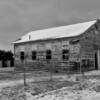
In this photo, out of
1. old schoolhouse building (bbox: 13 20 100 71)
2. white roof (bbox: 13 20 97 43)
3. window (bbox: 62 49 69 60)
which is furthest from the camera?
white roof (bbox: 13 20 97 43)

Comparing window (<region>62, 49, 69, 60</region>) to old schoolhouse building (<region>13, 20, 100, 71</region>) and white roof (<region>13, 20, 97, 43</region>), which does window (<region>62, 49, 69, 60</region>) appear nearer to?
old schoolhouse building (<region>13, 20, 100, 71</region>)

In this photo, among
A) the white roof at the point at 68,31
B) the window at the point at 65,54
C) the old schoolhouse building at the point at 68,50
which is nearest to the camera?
the old schoolhouse building at the point at 68,50

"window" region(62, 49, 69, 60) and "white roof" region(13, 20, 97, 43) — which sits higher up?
"white roof" region(13, 20, 97, 43)

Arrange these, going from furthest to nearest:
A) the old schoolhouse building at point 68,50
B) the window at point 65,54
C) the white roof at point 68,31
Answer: the white roof at point 68,31 < the window at point 65,54 < the old schoolhouse building at point 68,50

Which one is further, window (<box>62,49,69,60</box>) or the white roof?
Answer: the white roof

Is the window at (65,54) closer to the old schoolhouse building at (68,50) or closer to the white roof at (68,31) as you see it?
the old schoolhouse building at (68,50)

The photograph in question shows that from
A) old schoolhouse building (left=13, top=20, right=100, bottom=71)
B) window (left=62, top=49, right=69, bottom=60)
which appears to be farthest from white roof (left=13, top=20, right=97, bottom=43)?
window (left=62, top=49, right=69, bottom=60)

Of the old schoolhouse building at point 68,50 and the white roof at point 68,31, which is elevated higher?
the white roof at point 68,31

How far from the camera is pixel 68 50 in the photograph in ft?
67.5

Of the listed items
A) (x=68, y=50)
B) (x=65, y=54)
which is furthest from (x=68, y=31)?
(x=65, y=54)

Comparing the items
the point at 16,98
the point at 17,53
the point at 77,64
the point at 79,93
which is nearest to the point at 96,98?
the point at 79,93

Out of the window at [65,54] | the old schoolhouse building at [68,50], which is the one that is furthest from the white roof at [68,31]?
the window at [65,54]

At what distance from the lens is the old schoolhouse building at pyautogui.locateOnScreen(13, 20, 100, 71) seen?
20109mm

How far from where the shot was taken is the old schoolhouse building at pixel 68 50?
20.1m
